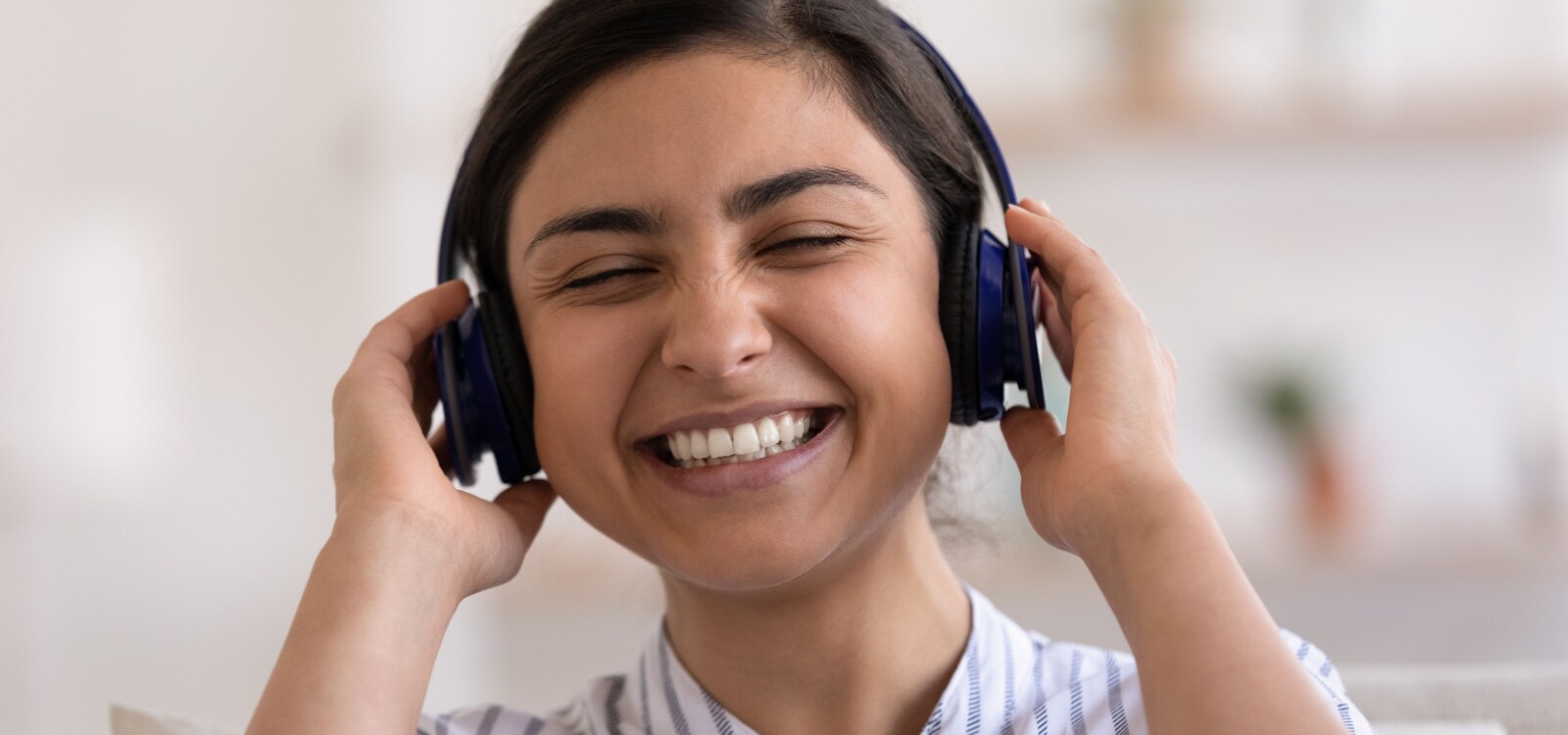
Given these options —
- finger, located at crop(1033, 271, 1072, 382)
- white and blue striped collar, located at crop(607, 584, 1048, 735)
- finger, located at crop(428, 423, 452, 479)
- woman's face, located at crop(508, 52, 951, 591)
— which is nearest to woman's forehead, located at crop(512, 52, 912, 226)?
woman's face, located at crop(508, 52, 951, 591)

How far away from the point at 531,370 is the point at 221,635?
5.70 ft

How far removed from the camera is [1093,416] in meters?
1.12

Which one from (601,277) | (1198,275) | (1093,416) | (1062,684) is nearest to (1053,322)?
(1093,416)

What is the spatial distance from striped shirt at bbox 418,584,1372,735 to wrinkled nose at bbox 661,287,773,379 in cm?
37

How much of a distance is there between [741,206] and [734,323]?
108mm

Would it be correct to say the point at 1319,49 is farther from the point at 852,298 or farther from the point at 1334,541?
the point at 852,298

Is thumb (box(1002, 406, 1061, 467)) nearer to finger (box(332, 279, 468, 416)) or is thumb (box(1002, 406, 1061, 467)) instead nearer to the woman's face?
the woman's face

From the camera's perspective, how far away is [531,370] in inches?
50.3

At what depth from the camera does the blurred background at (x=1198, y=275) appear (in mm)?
2662

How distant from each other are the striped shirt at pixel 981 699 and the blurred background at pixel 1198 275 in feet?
4.08

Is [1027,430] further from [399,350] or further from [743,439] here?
[399,350]

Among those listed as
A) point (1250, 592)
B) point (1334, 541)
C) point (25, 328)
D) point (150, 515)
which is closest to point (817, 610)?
point (1250, 592)

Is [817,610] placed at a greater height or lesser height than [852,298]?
lesser

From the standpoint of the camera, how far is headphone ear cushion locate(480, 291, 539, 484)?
127 centimetres
